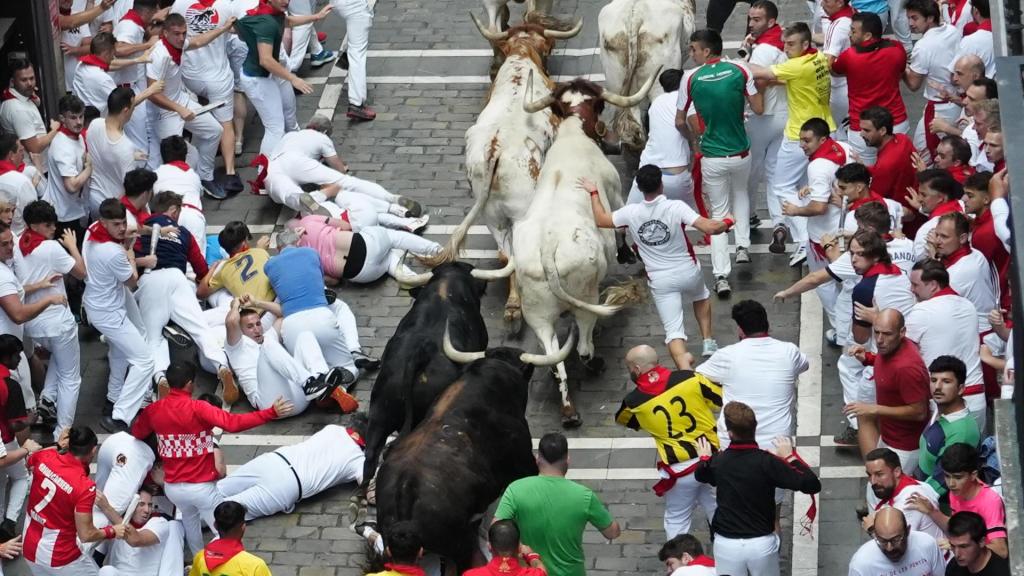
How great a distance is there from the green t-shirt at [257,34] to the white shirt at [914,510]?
9193 mm

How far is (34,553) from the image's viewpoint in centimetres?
1245

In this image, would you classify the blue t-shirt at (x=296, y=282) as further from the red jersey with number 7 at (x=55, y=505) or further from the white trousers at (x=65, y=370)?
the red jersey with number 7 at (x=55, y=505)

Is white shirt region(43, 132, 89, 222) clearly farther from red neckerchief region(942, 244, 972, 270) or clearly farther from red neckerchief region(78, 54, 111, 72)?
red neckerchief region(942, 244, 972, 270)

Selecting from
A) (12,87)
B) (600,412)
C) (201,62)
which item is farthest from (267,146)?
(600,412)

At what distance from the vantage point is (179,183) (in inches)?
643

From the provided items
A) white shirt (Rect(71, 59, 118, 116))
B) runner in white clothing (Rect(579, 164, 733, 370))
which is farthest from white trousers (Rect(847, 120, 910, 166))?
white shirt (Rect(71, 59, 118, 116))

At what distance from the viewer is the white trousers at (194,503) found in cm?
1294

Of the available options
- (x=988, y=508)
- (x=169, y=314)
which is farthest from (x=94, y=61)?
(x=988, y=508)

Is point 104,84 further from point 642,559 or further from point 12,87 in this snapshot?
point 642,559

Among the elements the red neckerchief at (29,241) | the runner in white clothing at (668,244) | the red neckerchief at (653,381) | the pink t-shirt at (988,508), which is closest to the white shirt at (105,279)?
the red neckerchief at (29,241)

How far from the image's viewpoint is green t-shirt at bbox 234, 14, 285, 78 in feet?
58.5

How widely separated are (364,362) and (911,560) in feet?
19.9

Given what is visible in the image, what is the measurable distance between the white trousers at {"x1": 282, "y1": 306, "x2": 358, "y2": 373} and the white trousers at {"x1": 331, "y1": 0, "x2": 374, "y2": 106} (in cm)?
467

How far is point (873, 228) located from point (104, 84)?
7.83m
